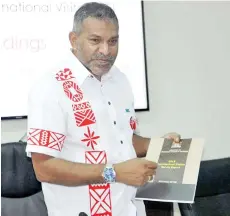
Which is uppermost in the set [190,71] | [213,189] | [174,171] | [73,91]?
[190,71]

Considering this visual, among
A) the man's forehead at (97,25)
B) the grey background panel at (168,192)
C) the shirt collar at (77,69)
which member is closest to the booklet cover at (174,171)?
the grey background panel at (168,192)

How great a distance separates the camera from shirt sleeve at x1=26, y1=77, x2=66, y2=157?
147cm

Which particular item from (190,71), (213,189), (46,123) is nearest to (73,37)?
(46,123)

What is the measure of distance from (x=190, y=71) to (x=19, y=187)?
146cm

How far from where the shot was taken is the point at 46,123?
4.82 feet

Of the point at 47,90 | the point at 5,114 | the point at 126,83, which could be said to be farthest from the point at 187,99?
the point at 47,90

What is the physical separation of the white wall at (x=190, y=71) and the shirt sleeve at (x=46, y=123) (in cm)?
122

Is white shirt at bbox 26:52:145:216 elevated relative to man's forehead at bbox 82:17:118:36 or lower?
lower

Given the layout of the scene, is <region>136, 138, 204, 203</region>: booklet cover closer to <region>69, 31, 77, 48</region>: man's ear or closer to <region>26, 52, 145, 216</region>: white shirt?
<region>26, 52, 145, 216</region>: white shirt

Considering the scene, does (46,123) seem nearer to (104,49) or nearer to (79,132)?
(79,132)

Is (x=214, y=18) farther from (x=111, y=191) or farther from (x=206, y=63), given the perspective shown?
(x=111, y=191)

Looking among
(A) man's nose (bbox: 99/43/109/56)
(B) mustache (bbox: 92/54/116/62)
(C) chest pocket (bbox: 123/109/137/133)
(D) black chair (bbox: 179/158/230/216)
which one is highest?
(A) man's nose (bbox: 99/43/109/56)

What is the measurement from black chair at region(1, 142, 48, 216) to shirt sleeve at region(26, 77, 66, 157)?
0.41 meters

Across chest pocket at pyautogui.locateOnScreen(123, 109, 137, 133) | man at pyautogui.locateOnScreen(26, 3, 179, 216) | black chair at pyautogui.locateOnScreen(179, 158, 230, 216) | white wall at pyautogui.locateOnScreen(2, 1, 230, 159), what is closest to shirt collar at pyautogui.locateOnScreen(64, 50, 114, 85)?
man at pyautogui.locateOnScreen(26, 3, 179, 216)
